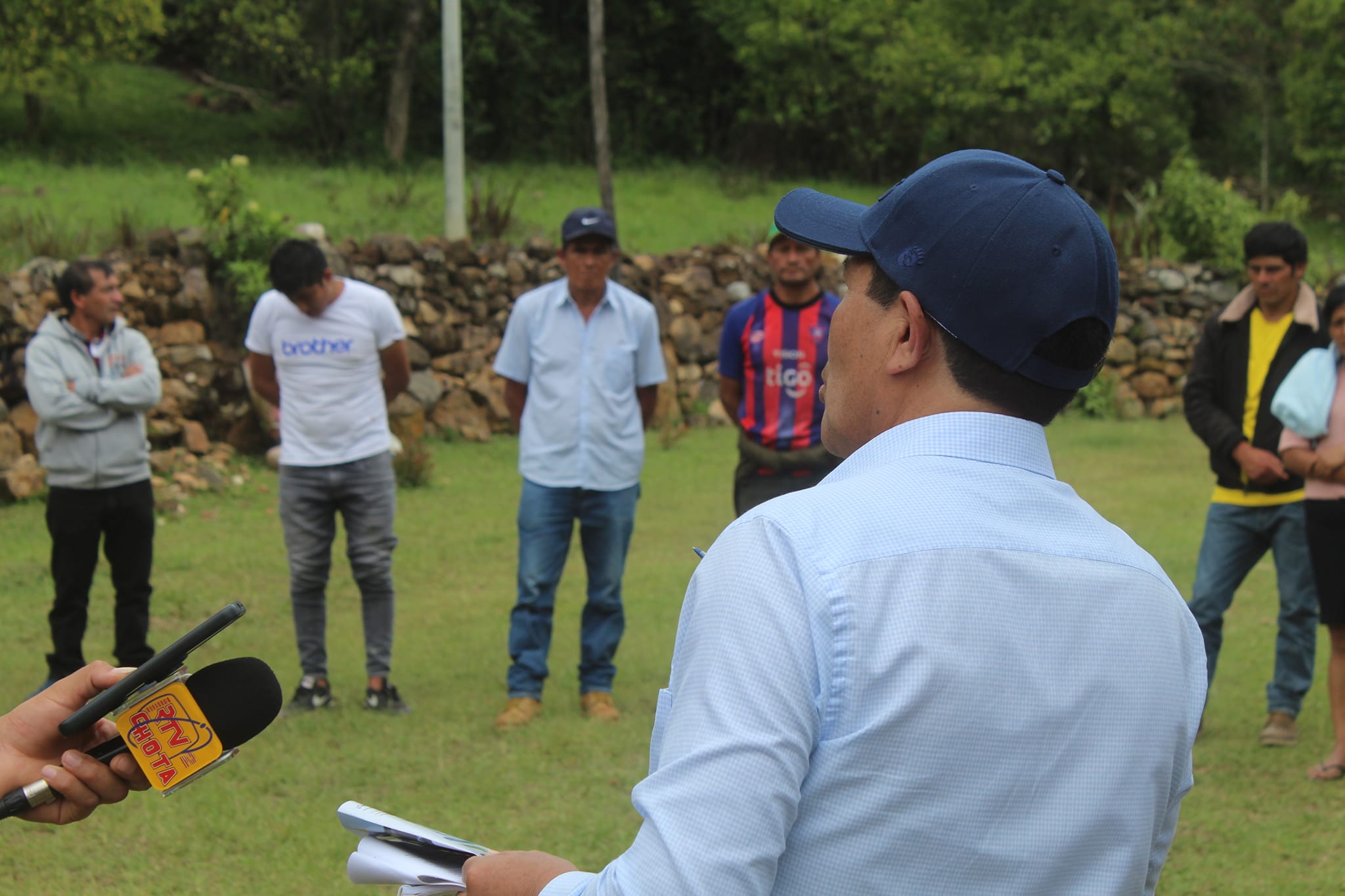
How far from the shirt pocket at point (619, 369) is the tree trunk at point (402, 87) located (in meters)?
21.1

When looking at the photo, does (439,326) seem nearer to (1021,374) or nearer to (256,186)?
(256,186)

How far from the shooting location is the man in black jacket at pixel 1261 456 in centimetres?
494

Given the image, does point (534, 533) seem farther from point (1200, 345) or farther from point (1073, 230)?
point (1073, 230)

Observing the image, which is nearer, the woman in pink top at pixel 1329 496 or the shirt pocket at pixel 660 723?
the shirt pocket at pixel 660 723

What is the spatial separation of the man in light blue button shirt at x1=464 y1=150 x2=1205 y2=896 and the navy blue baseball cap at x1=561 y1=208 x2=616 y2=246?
4081 mm

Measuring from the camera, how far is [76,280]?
221 inches

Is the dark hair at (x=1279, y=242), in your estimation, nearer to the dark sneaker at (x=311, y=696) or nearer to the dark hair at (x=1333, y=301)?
the dark hair at (x=1333, y=301)

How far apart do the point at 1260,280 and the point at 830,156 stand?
2720 centimetres

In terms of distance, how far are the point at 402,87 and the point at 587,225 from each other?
2186 cm

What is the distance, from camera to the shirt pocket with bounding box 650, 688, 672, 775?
53.9 inches

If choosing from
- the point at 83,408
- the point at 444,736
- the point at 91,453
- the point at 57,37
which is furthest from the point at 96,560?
the point at 57,37

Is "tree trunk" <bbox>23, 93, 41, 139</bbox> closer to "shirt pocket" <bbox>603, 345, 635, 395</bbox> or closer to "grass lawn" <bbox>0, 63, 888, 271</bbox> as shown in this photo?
"grass lawn" <bbox>0, 63, 888, 271</bbox>

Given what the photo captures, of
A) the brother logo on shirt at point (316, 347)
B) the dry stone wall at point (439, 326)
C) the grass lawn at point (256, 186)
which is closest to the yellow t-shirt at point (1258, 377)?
the brother logo on shirt at point (316, 347)

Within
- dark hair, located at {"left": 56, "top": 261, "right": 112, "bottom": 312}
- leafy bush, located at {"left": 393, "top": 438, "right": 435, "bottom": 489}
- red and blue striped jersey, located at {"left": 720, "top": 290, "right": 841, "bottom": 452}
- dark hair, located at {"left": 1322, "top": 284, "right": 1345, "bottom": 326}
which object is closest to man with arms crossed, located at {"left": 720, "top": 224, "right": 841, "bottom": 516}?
red and blue striped jersey, located at {"left": 720, "top": 290, "right": 841, "bottom": 452}
